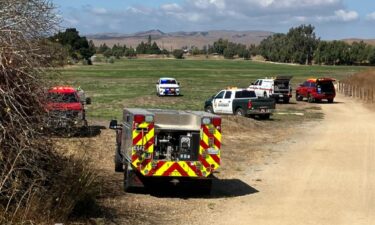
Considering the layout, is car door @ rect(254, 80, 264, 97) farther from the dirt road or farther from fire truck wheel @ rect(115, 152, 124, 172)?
fire truck wheel @ rect(115, 152, 124, 172)

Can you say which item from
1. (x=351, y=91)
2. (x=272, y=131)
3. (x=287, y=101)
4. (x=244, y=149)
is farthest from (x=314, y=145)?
(x=351, y=91)

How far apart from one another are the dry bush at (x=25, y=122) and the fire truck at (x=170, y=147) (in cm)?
317

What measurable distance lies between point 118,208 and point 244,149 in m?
11.6

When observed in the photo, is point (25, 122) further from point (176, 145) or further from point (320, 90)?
point (320, 90)

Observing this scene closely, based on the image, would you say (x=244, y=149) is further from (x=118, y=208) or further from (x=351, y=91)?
(x=351, y=91)

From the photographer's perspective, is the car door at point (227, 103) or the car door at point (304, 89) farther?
the car door at point (304, 89)

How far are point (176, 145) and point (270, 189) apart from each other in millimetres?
3013

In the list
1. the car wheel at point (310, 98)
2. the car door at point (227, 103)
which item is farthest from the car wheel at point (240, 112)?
the car wheel at point (310, 98)

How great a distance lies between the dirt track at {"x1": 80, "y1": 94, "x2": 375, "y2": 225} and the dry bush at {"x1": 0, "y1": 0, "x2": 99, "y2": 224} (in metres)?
1.49

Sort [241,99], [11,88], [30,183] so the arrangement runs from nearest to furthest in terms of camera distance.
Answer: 1. [11,88]
2. [30,183]
3. [241,99]

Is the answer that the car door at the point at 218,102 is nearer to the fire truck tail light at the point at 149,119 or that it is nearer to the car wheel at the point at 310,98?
the car wheel at the point at 310,98

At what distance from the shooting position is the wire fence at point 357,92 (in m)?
58.4

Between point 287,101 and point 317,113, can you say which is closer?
point 317,113

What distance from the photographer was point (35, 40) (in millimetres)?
8938
